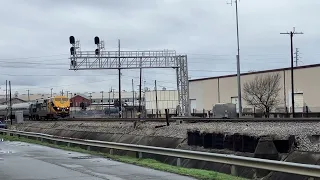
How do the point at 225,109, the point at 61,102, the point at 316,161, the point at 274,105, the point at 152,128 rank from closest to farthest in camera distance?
the point at 316,161 → the point at 152,128 → the point at 225,109 → the point at 61,102 → the point at 274,105

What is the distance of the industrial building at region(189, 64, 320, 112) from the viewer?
63.9m

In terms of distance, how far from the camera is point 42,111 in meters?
60.8

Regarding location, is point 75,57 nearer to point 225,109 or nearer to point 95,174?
point 225,109

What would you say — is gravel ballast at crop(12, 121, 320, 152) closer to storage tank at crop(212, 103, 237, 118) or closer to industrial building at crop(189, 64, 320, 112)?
storage tank at crop(212, 103, 237, 118)

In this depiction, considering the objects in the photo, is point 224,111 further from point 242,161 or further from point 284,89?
point 242,161

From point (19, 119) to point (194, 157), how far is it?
4394 cm

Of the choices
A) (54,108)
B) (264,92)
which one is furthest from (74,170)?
(264,92)

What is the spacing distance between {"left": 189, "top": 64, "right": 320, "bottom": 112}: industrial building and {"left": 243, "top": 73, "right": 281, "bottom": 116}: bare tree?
107 cm

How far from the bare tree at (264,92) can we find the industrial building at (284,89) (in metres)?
1.07

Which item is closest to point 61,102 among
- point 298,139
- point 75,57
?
point 75,57

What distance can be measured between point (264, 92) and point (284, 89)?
3660 millimetres

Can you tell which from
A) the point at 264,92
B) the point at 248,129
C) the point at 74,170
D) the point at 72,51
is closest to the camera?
the point at 74,170

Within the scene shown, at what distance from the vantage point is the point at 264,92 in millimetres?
66500

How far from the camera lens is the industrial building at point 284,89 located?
63875mm
